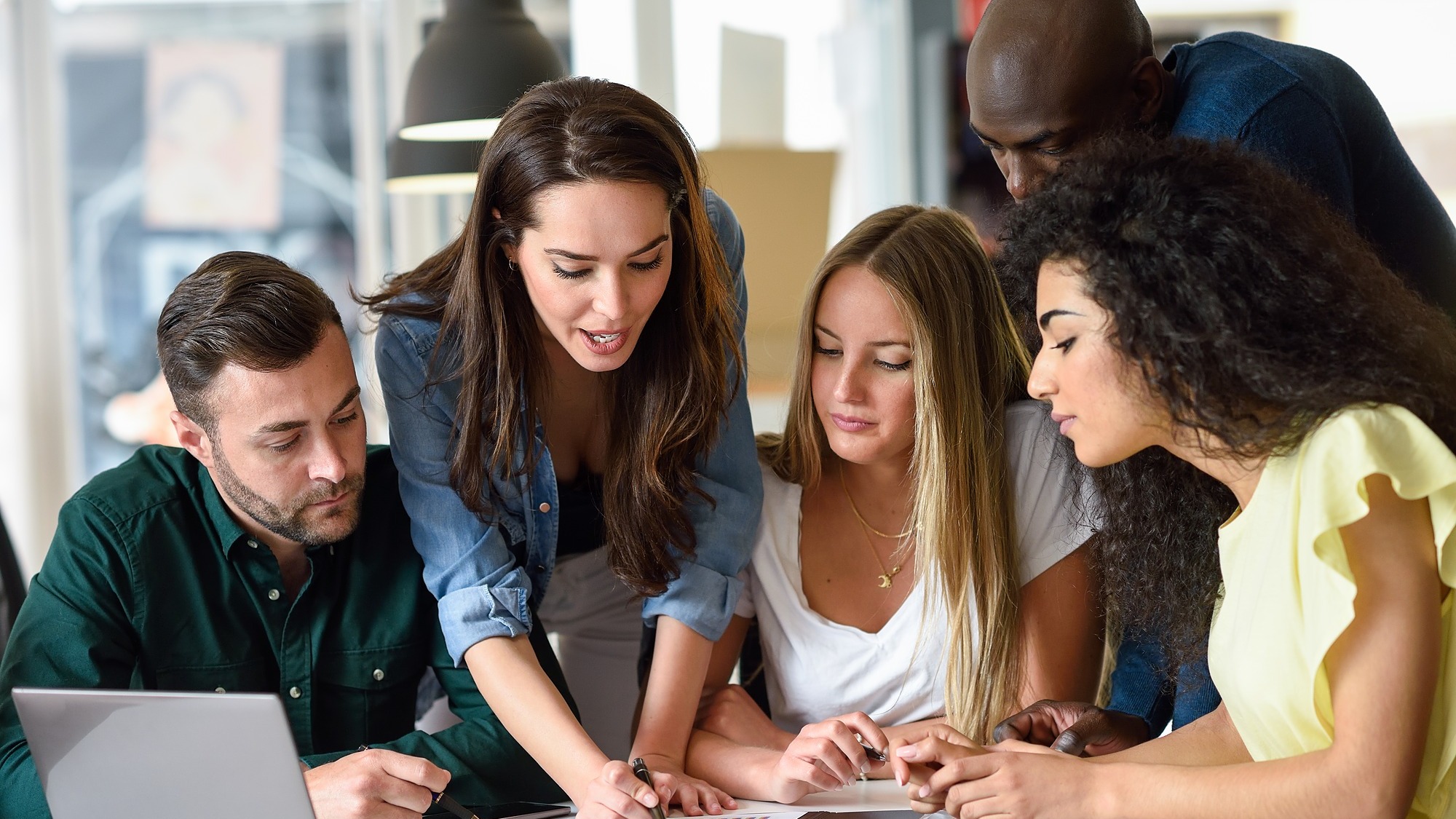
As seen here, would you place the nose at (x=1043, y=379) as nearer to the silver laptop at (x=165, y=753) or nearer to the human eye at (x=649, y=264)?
the human eye at (x=649, y=264)

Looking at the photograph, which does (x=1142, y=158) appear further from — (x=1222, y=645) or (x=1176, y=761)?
(x=1176, y=761)

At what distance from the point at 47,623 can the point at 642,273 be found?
70 centimetres

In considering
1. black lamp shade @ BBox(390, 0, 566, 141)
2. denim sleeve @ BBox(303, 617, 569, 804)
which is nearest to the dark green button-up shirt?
denim sleeve @ BBox(303, 617, 569, 804)

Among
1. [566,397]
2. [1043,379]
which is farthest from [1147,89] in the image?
[566,397]

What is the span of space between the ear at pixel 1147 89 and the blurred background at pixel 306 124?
2262 mm

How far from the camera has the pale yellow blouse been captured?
0.96 meters

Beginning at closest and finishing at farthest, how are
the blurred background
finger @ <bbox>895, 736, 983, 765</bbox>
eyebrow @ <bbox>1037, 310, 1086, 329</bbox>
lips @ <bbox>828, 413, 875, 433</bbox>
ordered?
eyebrow @ <bbox>1037, 310, 1086, 329</bbox> < finger @ <bbox>895, 736, 983, 765</bbox> < lips @ <bbox>828, 413, 875, 433</bbox> < the blurred background

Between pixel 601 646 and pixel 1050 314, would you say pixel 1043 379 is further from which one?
pixel 601 646

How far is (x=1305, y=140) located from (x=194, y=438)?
4.10ft

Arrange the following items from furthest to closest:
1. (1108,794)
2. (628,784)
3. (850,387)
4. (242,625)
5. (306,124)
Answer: (306,124)
(850,387)
(242,625)
(628,784)
(1108,794)

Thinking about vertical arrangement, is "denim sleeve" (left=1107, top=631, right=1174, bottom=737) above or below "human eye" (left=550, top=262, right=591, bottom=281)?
below

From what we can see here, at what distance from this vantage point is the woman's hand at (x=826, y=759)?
1241mm

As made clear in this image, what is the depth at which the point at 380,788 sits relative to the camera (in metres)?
1.15

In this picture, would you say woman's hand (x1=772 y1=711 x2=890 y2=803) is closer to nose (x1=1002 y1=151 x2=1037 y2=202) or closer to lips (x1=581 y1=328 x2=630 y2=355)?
lips (x1=581 y1=328 x2=630 y2=355)
